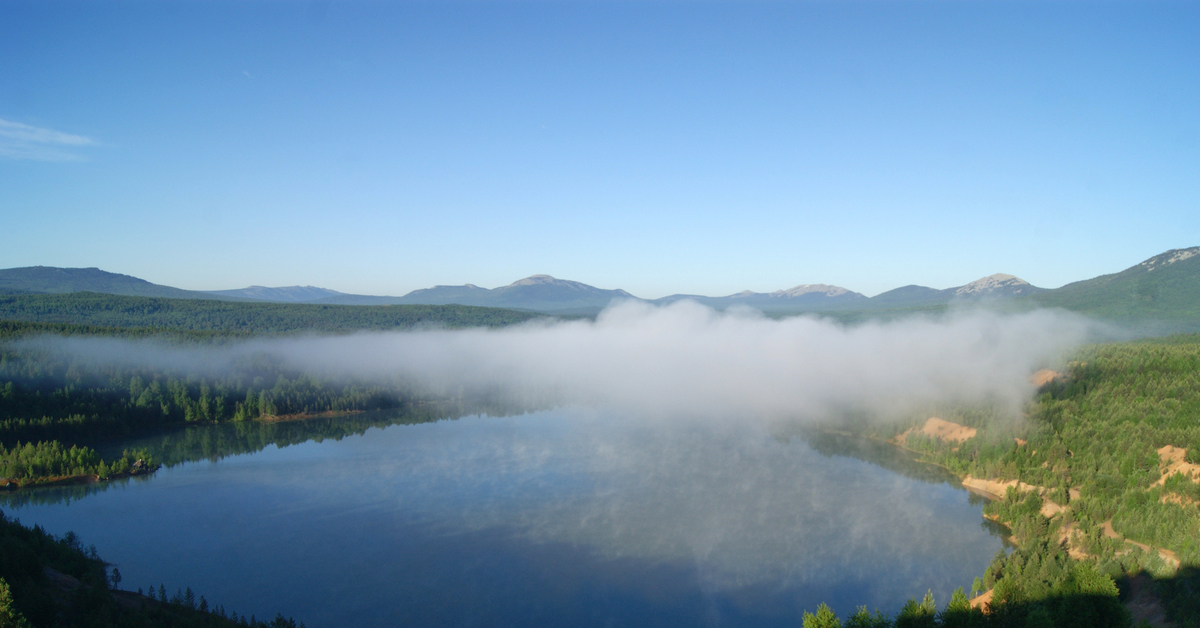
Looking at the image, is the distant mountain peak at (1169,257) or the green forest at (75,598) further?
the distant mountain peak at (1169,257)

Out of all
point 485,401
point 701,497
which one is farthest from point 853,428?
point 485,401

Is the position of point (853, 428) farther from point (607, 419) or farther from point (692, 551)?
point (692, 551)

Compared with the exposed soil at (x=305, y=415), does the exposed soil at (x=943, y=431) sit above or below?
above

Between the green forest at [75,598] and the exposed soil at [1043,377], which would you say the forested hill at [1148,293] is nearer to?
the exposed soil at [1043,377]

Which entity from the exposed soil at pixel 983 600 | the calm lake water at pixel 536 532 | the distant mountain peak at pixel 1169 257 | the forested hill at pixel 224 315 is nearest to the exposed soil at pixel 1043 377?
the calm lake water at pixel 536 532

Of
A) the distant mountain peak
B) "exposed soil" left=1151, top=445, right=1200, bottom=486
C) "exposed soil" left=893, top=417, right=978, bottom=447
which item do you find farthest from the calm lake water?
the distant mountain peak

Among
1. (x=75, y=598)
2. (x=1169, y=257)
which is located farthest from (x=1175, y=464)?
(x=1169, y=257)
